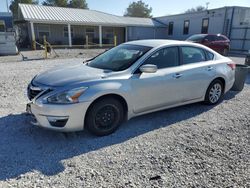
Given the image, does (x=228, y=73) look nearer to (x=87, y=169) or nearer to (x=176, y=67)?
(x=176, y=67)

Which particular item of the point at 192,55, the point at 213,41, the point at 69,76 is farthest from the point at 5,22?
the point at 192,55

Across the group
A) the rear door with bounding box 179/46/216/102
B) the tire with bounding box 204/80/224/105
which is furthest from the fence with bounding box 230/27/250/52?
the rear door with bounding box 179/46/216/102

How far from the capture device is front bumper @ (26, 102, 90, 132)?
3279 millimetres

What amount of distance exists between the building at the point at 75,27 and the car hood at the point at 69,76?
1881 centimetres

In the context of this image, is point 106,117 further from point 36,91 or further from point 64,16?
point 64,16

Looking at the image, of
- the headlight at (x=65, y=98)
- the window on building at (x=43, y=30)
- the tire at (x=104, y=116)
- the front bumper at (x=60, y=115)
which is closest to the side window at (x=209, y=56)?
the tire at (x=104, y=116)

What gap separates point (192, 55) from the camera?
4871mm

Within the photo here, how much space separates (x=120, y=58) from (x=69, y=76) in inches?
46.8

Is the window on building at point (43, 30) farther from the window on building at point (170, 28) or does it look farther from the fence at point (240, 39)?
the fence at point (240, 39)

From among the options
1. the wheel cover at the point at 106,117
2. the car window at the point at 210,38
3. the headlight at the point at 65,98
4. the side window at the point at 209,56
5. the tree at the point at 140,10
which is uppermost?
the tree at the point at 140,10

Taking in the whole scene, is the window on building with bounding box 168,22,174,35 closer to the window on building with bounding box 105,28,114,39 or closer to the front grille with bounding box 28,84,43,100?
the window on building with bounding box 105,28,114,39

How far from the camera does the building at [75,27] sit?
72.8 ft

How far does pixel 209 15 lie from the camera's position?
24.2 metres

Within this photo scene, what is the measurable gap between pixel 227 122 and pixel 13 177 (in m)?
3.91
